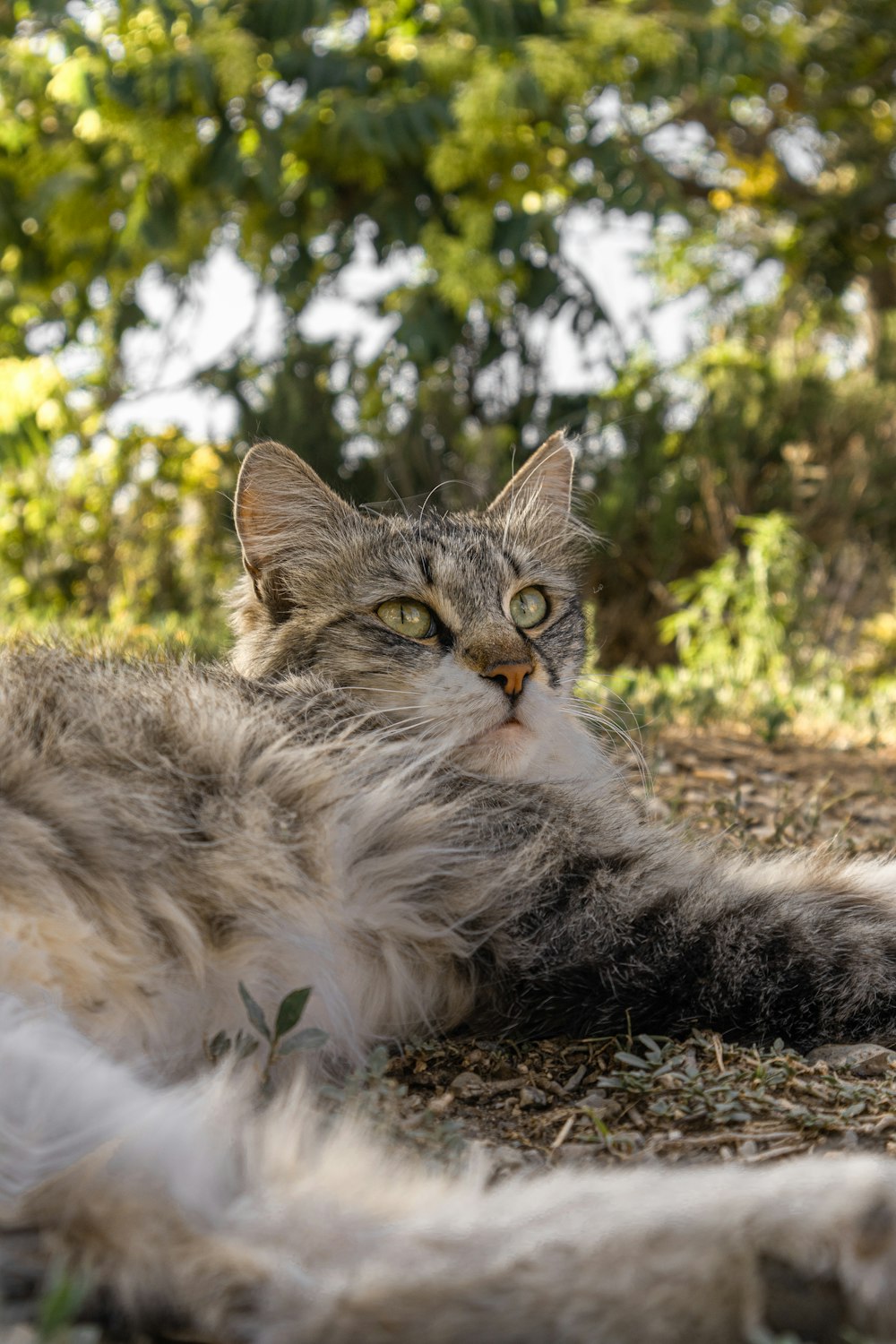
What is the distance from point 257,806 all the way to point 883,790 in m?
2.88

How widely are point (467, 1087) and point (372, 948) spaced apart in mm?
280

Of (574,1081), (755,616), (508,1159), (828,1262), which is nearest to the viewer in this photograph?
(828,1262)

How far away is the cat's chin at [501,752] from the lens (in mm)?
2500

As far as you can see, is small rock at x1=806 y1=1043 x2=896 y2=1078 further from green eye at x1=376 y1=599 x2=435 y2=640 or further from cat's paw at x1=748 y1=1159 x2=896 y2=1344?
green eye at x1=376 y1=599 x2=435 y2=640

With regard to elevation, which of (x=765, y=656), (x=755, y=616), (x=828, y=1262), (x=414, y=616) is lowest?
(x=765, y=656)

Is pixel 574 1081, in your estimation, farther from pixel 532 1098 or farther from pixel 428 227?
pixel 428 227

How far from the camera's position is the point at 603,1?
9.15m

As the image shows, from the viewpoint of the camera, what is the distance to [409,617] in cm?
274

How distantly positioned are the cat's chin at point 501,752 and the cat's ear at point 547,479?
0.97 meters

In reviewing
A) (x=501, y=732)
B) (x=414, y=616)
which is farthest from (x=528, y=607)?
(x=501, y=732)

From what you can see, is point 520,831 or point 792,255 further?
point 792,255

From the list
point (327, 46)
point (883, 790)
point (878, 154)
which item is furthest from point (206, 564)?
point (878, 154)

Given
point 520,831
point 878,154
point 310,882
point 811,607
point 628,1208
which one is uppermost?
point 628,1208

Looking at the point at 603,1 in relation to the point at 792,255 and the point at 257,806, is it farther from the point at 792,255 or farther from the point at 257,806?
the point at 257,806
